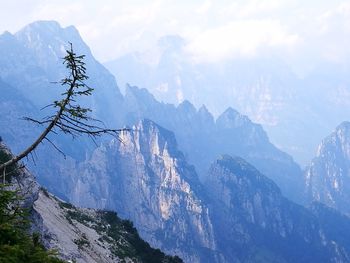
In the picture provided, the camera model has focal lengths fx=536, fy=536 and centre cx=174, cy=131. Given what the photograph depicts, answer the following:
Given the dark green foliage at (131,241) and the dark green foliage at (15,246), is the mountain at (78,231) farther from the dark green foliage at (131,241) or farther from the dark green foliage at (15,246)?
the dark green foliage at (15,246)

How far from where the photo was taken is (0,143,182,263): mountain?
1316 inches

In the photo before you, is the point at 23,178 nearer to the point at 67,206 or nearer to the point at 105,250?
the point at 105,250

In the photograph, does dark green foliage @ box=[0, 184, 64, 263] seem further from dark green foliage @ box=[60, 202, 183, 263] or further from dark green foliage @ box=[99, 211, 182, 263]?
dark green foliage @ box=[99, 211, 182, 263]

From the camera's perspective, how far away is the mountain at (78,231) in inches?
1316

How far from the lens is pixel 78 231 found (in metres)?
43.5

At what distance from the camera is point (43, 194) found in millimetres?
48938

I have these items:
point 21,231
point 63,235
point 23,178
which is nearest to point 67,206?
point 63,235

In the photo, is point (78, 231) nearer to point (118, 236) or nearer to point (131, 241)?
point (118, 236)

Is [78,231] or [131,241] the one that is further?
[131,241]

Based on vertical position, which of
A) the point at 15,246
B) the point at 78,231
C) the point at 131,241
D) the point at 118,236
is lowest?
the point at 15,246

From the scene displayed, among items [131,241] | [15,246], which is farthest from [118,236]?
[15,246]

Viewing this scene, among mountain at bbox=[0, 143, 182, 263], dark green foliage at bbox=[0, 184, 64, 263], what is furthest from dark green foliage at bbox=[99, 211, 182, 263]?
dark green foliage at bbox=[0, 184, 64, 263]

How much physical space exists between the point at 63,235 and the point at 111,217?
2414 centimetres

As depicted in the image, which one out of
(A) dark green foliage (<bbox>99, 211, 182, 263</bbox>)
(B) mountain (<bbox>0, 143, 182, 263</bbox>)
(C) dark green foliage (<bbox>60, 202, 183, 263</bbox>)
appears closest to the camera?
(B) mountain (<bbox>0, 143, 182, 263</bbox>)
